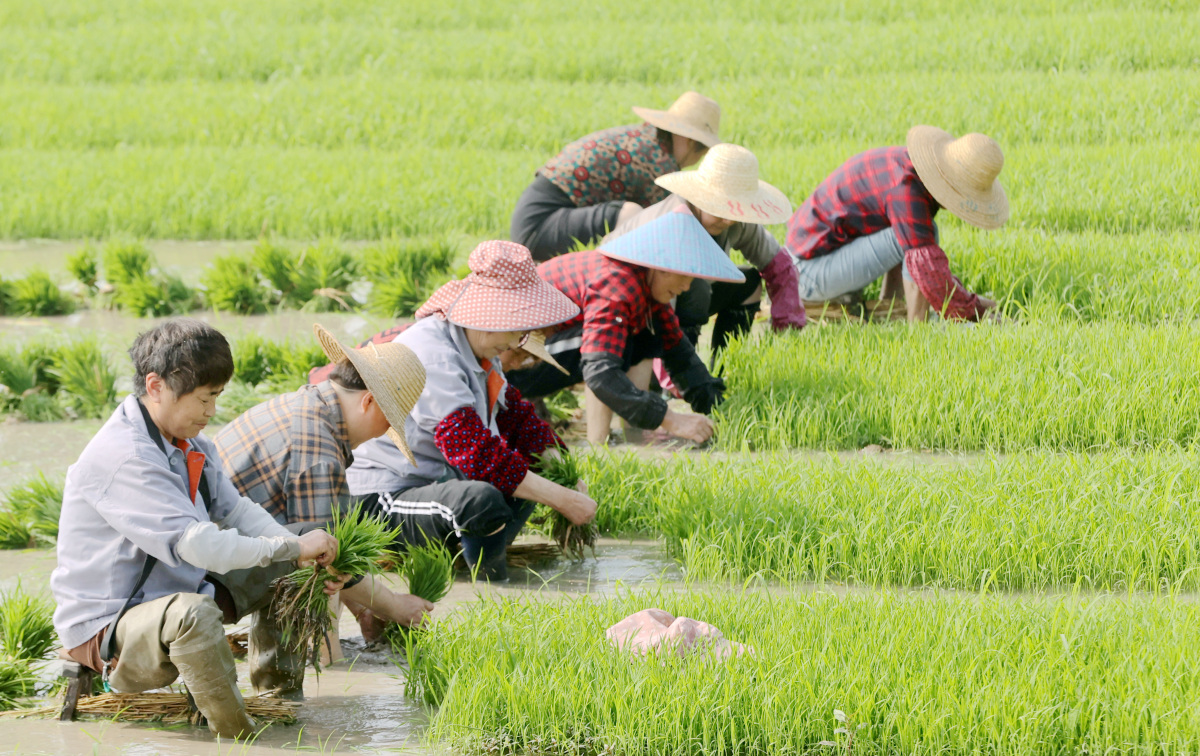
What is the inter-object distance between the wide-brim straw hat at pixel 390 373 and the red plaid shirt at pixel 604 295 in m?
1.13

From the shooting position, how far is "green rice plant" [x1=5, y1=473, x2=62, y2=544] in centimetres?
439

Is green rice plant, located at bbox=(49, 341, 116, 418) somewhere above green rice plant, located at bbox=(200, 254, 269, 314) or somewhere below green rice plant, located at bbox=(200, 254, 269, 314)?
below

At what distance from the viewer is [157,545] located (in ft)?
9.36

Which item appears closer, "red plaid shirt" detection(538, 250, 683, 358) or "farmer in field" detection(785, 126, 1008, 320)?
"red plaid shirt" detection(538, 250, 683, 358)

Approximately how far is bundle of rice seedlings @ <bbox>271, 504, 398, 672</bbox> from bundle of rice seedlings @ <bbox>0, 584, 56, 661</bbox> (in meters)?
0.74

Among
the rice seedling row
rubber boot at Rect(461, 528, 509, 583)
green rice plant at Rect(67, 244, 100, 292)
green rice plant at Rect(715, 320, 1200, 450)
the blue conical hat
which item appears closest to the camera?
rubber boot at Rect(461, 528, 509, 583)

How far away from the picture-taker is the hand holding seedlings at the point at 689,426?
4.89 m

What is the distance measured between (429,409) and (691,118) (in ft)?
9.36

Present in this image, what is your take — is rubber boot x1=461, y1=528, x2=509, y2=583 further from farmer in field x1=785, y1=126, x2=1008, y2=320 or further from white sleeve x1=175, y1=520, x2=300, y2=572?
farmer in field x1=785, y1=126, x2=1008, y2=320

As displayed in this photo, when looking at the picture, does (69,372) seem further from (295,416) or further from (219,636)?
(219,636)

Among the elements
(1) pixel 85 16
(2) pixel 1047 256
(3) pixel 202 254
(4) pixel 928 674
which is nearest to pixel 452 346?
(4) pixel 928 674

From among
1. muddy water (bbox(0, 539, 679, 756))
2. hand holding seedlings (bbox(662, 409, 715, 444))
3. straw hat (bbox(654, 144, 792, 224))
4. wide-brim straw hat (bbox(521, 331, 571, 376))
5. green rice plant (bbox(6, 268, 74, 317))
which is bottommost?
muddy water (bbox(0, 539, 679, 756))

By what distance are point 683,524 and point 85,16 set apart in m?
14.7

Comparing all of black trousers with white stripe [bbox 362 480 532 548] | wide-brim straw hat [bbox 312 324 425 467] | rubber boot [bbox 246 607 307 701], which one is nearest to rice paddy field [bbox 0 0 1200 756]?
rubber boot [bbox 246 607 307 701]
